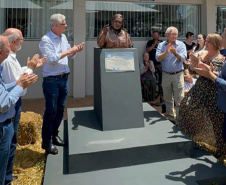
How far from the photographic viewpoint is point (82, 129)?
10.9ft

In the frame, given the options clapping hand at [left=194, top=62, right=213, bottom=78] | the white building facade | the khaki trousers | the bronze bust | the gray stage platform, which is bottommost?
the gray stage platform

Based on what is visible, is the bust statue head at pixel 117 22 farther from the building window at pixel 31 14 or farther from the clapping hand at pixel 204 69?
the building window at pixel 31 14

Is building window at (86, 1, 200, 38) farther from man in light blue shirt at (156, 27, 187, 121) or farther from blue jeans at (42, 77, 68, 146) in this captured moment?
blue jeans at (42, 77, 68, 146)

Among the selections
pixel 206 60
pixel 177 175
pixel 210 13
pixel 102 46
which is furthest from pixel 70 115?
pixel 210 13

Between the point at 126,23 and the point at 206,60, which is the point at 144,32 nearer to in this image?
the point at 126,23

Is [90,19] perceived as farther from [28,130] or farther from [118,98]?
[118,98]

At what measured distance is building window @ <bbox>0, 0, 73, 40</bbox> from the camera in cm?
665

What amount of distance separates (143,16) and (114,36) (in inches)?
173

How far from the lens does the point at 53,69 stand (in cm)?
306

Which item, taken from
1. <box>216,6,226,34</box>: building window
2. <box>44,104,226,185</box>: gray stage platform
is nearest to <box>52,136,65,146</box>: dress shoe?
<box>44,104,226,185</box>: gray stage platform

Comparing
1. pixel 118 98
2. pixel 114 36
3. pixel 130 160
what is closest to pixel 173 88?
pixel 118 98

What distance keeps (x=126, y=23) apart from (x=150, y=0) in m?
1.03

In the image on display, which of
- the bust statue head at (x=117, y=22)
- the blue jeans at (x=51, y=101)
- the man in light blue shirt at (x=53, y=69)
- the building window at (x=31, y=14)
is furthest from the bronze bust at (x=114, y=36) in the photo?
the building window at (x=31, y=14)

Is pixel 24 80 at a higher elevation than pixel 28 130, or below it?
higher
